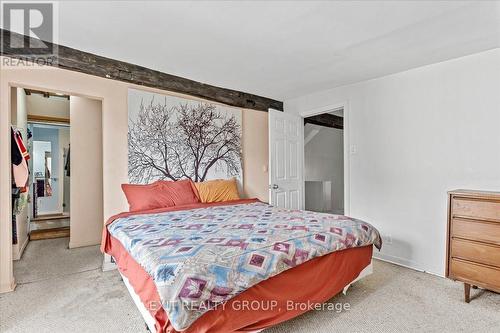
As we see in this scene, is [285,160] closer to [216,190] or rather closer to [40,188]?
[216,190]

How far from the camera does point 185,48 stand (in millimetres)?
2646

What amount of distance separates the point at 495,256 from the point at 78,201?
4.94 meters

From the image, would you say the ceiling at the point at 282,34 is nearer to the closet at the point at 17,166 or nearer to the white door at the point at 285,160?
the white door at the point at 285,160

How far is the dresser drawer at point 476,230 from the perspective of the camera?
6.73 ft

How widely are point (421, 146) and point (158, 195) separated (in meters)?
3.11

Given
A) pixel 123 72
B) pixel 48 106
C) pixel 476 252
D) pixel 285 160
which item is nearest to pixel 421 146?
pixel 476 252

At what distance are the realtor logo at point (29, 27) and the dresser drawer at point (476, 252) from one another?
3822 millimetres

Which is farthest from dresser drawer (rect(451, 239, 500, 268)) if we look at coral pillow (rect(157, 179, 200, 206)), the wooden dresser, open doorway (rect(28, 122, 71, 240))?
open doorway (rect(28, 122, 71, 240))

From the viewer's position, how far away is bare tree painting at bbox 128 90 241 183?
3.18 meters

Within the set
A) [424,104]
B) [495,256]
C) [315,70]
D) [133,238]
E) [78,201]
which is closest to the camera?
[133,238]

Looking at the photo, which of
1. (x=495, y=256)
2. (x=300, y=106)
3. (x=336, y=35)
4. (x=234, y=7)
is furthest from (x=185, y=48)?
(x=495, y=256)

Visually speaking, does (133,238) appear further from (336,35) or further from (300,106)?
(300,106)

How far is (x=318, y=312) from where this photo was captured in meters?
2.01

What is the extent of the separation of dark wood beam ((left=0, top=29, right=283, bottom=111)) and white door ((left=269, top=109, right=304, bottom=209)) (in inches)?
25.4
